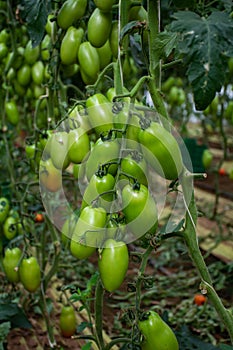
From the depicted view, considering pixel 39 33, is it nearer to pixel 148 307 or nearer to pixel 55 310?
pixel 55 310

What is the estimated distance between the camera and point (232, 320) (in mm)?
769

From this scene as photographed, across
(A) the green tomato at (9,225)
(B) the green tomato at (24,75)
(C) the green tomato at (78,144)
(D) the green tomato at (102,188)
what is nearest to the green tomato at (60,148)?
(C) the green tomato at (78,144)

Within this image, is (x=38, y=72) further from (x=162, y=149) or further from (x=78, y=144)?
(x=162, y=149)

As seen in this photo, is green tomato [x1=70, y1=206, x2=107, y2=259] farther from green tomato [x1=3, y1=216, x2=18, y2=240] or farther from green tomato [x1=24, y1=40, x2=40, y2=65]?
green tomato [x1=24, y1=40, x2=40, y2=65]

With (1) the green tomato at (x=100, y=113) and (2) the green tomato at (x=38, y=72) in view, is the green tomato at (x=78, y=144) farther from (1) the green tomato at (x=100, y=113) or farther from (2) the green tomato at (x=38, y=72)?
(2) the green tomato at (x=38, y=72)

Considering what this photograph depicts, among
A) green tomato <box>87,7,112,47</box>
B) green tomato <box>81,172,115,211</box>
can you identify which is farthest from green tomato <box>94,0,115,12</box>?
green tomato <box>81,172,115,211</box>

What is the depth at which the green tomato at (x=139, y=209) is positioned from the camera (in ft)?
2.23

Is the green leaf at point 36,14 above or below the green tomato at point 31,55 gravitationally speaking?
above

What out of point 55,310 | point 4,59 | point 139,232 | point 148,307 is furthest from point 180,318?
point 139,232

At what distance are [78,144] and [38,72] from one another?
0.85 metres

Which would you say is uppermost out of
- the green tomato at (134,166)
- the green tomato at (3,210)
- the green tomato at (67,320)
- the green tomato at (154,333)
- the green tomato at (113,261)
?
the green tomato at (134,166)

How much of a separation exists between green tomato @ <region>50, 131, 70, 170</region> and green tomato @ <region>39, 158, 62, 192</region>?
194mm

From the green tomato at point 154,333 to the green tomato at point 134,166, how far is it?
0.25 m

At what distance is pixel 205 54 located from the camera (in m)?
0.62
